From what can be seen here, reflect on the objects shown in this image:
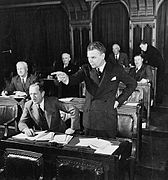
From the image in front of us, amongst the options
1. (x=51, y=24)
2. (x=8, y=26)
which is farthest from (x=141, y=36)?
(x=8, y=26)

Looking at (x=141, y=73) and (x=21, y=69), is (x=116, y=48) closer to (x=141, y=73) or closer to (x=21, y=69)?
(x=141, y=73)

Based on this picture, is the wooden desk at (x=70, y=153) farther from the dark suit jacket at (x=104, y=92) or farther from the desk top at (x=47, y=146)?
the dark suit jacket at (x=104, y=92)

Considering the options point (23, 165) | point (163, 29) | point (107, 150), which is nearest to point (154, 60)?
point (163, 29)

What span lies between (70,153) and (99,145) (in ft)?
0.85

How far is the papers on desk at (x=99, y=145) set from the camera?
2238mm

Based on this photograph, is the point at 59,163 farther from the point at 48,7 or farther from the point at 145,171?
the point at 48,7

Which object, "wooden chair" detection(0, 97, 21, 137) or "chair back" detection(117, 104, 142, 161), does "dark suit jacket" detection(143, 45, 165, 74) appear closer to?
"chair back" detection(117, 104, 142, 161)

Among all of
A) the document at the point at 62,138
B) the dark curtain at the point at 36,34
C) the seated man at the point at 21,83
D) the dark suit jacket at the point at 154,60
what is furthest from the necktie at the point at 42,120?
the dark curtain at the point at 36,34

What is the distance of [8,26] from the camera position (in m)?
9.68

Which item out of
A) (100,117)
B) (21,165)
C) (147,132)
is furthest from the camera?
(147,132)

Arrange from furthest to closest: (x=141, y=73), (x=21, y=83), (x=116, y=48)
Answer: (x=116, y=48), (x=141, y=73), (x=21, y=83)

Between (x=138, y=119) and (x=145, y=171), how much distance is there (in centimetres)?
75

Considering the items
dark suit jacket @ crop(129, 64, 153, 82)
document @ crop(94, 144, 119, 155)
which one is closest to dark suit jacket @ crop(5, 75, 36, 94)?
dark suit jacket @ crop(129, 64, 153, 82)

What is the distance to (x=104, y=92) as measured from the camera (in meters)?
2.73
